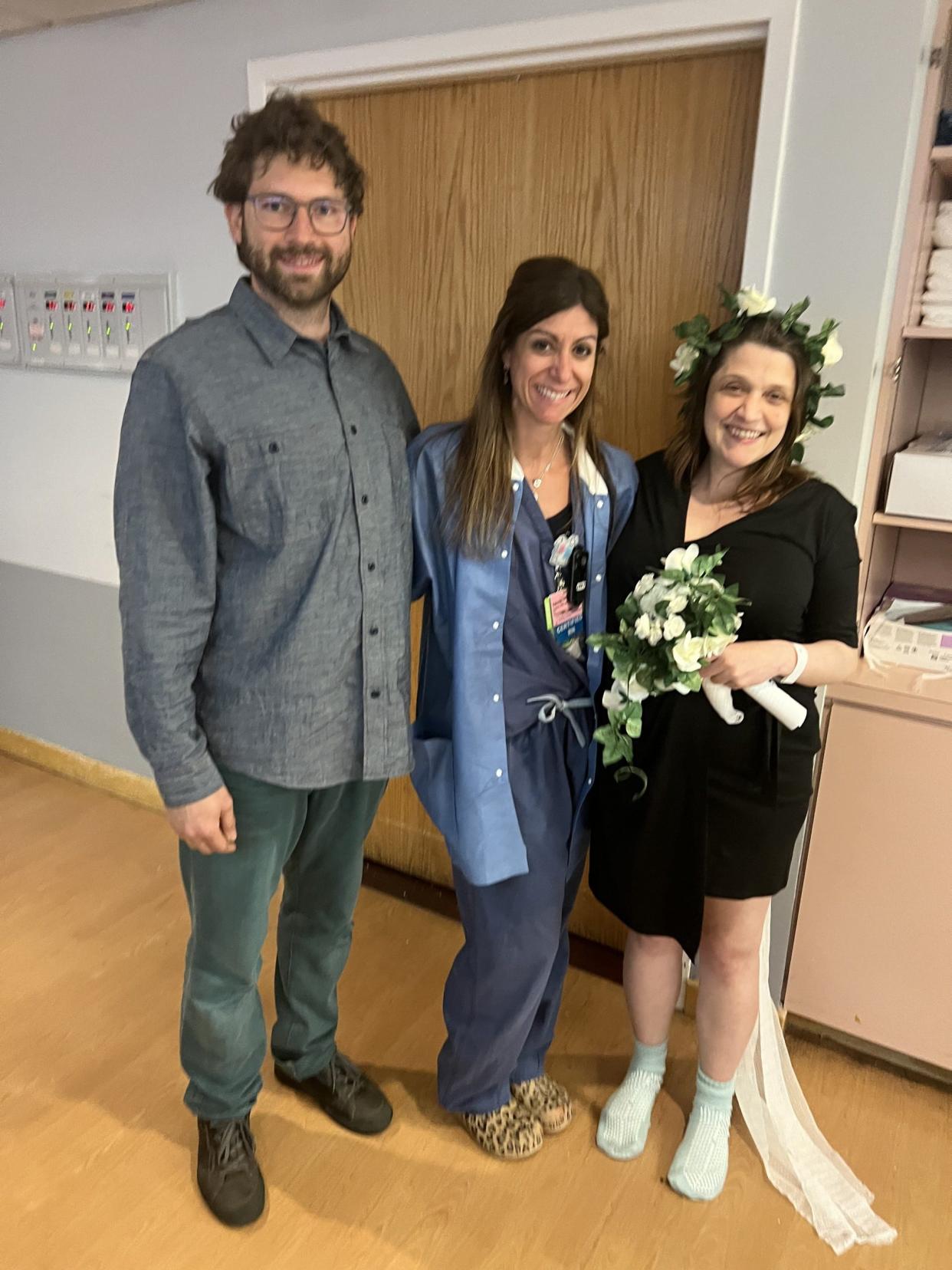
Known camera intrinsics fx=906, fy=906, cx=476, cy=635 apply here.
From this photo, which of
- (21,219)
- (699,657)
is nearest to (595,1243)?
(699,657)

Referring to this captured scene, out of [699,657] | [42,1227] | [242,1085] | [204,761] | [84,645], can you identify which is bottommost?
[42,1227]

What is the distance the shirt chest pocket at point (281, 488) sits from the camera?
4.18 feet

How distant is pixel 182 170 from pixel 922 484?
1906mm

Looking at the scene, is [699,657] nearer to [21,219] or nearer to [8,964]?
[8,964]

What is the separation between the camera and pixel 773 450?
144cm

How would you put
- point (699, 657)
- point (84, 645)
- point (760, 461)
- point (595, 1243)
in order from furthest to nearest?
point (84, 645)
point (595, 1243)
point (760, 461)
point (699, 657)

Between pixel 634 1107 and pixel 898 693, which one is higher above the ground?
pixel 898 693

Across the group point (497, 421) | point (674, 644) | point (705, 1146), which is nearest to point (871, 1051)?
point (705, 1146)

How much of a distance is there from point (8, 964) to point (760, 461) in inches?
80.0

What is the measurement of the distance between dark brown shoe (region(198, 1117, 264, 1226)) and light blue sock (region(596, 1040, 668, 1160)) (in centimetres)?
64

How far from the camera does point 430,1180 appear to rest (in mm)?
1656

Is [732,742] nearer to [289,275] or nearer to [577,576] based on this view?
[577,576]

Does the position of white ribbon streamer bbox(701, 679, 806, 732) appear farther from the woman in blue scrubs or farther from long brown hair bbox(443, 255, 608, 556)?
long brown hair bbox(443, 255, 608, 556)

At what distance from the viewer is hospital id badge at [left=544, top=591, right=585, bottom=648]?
1472mm
